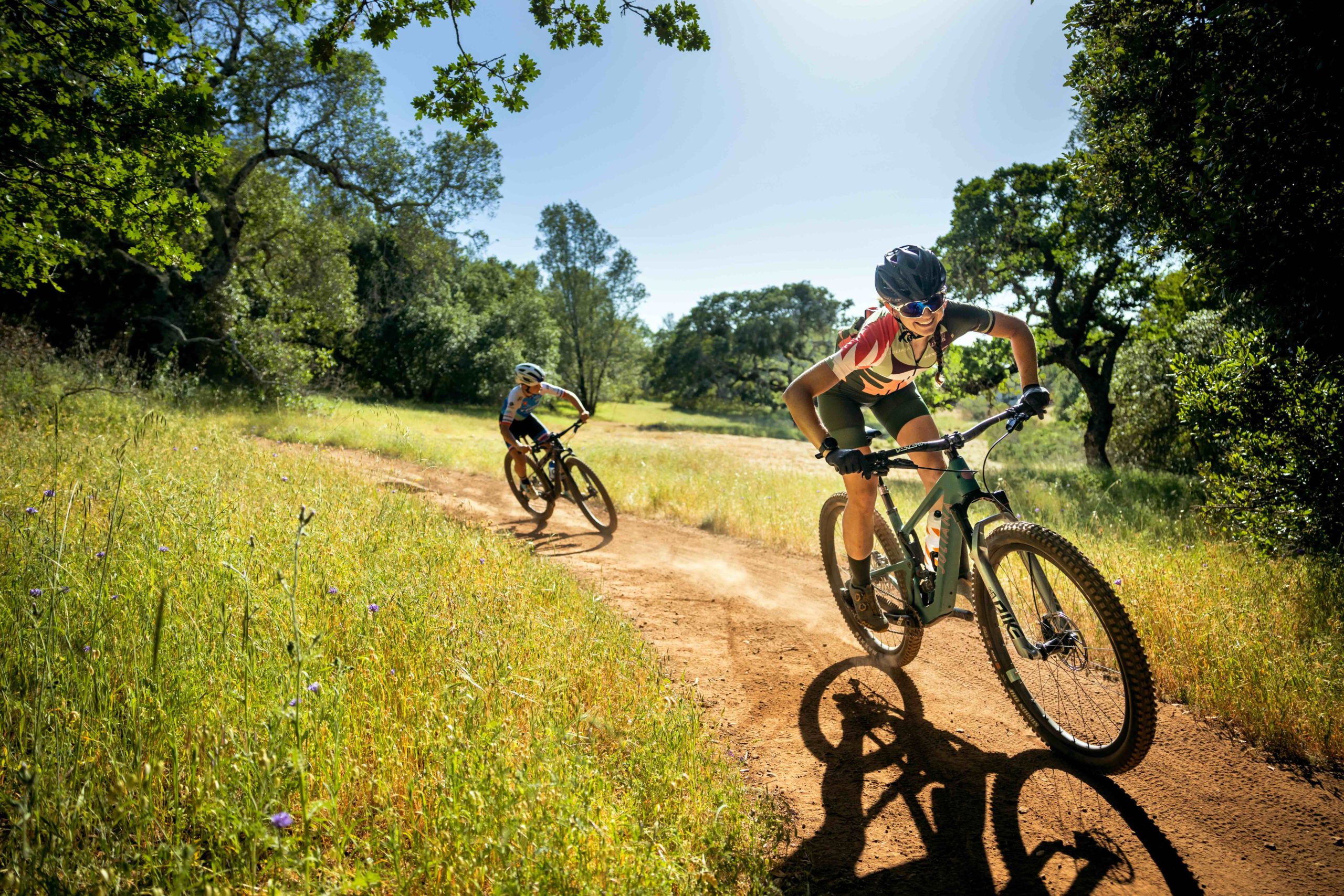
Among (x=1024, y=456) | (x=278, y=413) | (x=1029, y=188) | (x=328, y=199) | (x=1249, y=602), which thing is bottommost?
(x=278, y=413)

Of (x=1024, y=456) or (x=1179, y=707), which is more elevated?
(x=1024, y=456)

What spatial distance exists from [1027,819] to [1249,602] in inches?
131

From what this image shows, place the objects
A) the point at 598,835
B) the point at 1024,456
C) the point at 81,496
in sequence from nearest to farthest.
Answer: the point at 598,835 < the point at 81,496 < the point at 1024,456

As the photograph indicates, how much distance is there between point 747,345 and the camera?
1887 inches

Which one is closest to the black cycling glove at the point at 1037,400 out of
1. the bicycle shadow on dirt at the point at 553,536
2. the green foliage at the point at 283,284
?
the bicycle shadow on dirt at the point at 553,536

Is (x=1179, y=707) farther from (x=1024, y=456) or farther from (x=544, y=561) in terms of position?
(x=1024, y=456)

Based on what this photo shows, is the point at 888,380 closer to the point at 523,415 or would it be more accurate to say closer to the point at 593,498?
the point at 593,498

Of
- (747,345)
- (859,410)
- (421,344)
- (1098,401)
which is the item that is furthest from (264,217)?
(747,345)

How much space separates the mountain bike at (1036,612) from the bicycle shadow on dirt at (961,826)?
0.26 metres

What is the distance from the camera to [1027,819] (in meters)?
2.71

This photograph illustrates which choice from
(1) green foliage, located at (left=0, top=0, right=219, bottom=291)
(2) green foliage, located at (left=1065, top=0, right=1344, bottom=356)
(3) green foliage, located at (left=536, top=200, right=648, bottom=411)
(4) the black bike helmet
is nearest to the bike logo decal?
(4) the black bike helmet

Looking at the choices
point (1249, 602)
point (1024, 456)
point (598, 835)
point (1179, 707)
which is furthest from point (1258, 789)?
point (1024, 456)

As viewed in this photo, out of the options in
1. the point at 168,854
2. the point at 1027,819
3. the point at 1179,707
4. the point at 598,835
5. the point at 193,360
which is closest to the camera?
the point at 168,854

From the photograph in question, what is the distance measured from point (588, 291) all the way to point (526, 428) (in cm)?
2756
